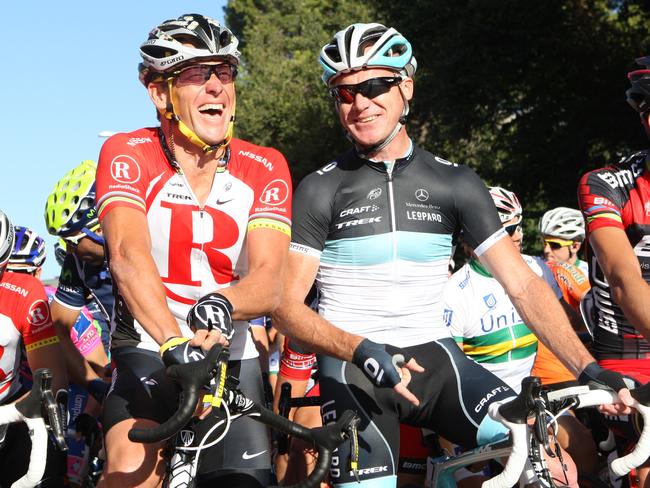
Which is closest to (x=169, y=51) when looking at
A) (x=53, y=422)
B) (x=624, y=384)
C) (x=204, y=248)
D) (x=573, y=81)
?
(x=204, y=248)

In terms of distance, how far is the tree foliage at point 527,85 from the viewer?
79.7ft

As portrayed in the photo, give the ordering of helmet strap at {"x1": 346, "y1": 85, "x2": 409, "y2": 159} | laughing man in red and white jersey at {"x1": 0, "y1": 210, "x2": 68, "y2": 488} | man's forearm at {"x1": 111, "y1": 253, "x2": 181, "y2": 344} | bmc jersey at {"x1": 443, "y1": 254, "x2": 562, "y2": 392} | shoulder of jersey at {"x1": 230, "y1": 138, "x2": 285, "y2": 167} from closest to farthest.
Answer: man's forearm at {"x1": 111, "y1": 253, "x2": 181, "y2": 344} < shoulder of jersey at {"x1": 230, "y1": 138, "x2": 285, "y2": 167} < helmet strap at {"x1": 346, "y1": 85, "x2": 409, "y2": 159} < laughing man in red and white jersey at {"x1": 0, "y1": 210, "x2": 68, "y2": 488} < bmc jersey at {"x1": 443, "y1": 254, "x2": 562, "y2": 392}

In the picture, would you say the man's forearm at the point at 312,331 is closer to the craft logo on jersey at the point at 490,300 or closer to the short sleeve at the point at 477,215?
the short sleeve at the point at 477,215

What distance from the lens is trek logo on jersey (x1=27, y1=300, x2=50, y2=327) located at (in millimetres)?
6246

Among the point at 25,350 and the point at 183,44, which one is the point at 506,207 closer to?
the point at 25,350

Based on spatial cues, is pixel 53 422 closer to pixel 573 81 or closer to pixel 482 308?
pixel 482 308

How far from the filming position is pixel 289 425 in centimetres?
438

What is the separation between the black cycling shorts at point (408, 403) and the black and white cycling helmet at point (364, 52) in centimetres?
149

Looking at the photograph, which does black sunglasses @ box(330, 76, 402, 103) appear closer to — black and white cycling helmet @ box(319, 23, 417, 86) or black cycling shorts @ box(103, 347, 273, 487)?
black and white cycling helmet @ box(319, 23, 417, 86)

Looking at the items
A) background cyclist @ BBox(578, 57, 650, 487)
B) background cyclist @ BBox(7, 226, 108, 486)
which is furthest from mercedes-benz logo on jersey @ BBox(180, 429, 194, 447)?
background cyclist @ BBox(7, 226, 108, 486)

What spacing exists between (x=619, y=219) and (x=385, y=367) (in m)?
1.96

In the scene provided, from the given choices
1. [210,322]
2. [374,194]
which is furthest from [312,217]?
[210,322]

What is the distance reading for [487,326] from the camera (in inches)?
316

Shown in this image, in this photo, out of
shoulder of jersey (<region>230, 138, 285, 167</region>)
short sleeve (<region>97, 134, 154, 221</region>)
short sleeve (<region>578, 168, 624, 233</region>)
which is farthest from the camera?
short sleeve (<region>578, 168, 624, 233</region>)
